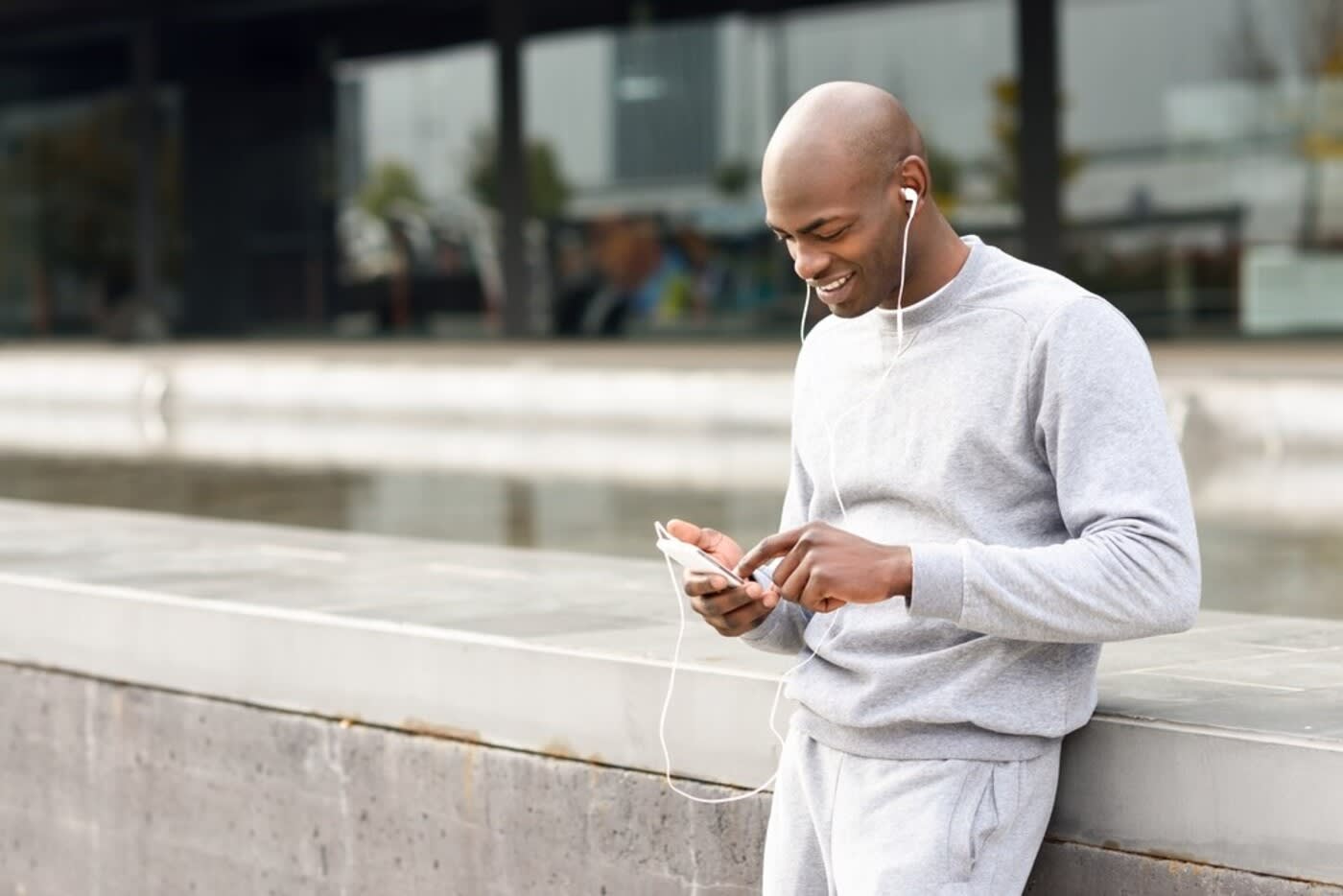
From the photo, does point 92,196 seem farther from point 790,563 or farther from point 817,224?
point 790,563

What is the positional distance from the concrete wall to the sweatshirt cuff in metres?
0.86

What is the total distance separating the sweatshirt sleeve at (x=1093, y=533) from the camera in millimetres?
2602

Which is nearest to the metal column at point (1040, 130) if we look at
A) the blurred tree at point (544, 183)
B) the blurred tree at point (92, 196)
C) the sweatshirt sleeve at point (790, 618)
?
the blurred tree at point (544, 183)

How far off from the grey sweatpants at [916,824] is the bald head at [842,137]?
0.83 meters

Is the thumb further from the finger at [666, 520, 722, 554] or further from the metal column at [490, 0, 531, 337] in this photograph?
the metal column at [490, 0, 531, 337]

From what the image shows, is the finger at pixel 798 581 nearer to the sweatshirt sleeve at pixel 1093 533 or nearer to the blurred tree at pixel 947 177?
the sweatshirt sleeve at pixel 1093 533

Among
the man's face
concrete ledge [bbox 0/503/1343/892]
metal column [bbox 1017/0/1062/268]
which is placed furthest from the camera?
metal column [bbox 1017/0/1062/268]

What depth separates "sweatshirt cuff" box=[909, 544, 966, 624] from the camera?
2.59m

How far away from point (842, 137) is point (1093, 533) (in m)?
0.63

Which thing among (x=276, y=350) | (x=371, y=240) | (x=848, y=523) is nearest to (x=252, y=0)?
(x=371, y=240)

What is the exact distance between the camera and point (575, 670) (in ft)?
13.9

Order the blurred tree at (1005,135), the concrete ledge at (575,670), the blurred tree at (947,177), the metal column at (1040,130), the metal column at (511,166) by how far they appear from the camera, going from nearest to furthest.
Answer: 1. the concrete ledge at (575,670)
2. the metal column at (1040,130)
3. the blurred tree at (1005,135)
4. the blurred tree at (947,177)
5. the metal column at (511,166)

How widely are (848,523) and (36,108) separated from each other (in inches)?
1295

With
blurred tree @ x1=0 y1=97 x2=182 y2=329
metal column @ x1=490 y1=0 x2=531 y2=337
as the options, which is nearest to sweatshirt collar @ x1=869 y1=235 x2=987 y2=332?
metal column @ x1=490 y1=0 x2=531 y2=337
